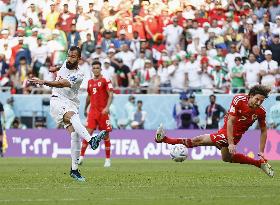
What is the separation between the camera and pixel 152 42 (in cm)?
3450

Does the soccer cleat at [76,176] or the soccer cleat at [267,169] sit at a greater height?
the soccer cleat at [267,169]

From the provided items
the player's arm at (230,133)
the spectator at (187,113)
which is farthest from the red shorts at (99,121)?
the player's arm at (230,133)

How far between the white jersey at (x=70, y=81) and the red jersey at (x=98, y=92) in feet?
21.3

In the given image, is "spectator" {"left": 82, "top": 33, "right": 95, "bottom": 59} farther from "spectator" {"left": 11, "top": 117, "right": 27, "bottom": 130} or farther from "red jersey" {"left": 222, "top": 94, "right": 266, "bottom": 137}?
"red jersey" {"left": 222, "top": 94, "right": 266, "bottom": 137}

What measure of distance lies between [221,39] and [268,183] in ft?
54.7

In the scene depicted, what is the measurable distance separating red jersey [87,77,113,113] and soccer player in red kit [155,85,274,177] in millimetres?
7259

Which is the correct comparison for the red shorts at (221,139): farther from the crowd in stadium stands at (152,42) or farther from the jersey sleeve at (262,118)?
the crowd in stadium stands at (152,42)

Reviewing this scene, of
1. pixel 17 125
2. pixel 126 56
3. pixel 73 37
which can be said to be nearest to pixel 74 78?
pixel 17 125

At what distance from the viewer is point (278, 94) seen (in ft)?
103

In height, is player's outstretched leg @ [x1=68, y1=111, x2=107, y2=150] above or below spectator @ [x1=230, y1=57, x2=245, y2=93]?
below

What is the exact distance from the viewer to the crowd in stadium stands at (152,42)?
3234cm

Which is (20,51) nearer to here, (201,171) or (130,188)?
(201,171)

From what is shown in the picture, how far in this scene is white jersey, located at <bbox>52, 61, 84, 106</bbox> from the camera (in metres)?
18.2

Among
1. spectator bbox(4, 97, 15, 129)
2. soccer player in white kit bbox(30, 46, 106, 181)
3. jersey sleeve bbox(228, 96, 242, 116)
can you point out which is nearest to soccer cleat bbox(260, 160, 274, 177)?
jersey sleeve bbox(228, 96, 242, 116)
